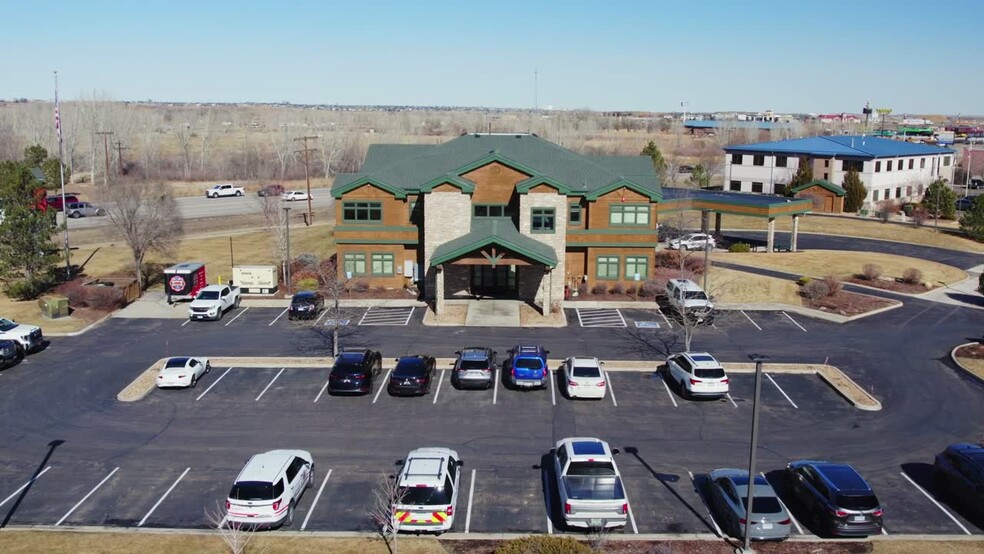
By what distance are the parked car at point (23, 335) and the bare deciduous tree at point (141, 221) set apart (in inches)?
442

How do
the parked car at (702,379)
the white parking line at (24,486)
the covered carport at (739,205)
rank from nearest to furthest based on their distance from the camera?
the white parking line at (24,486) → the parked car at (702,379) → the covered carport at (739,205)

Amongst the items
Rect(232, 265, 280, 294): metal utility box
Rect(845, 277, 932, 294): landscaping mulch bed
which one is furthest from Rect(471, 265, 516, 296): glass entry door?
Rect(845, 277, 932, 294): landscaping mulch bed

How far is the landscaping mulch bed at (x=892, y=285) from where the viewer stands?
53366 mm

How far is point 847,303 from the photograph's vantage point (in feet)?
160

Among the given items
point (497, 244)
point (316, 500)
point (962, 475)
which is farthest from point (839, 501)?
point (497, 244)

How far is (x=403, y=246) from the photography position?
51.5 metres

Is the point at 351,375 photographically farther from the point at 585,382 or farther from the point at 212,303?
the point at 212,303

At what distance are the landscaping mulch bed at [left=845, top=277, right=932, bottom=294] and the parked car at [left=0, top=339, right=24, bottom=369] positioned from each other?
47860 millimetres

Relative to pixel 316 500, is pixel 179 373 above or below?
above

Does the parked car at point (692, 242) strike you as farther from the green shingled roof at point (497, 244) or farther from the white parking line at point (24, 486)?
the white parking line at point (24, 486)

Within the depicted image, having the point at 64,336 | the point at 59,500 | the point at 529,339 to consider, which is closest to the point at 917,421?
the point at 529,339

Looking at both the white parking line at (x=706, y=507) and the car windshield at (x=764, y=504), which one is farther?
the white parking line at (x=706, y=507)

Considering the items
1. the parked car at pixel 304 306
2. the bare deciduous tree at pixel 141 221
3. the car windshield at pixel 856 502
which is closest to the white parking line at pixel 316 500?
the car windshield at pixel 856 502

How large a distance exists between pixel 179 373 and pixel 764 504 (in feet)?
76.7
